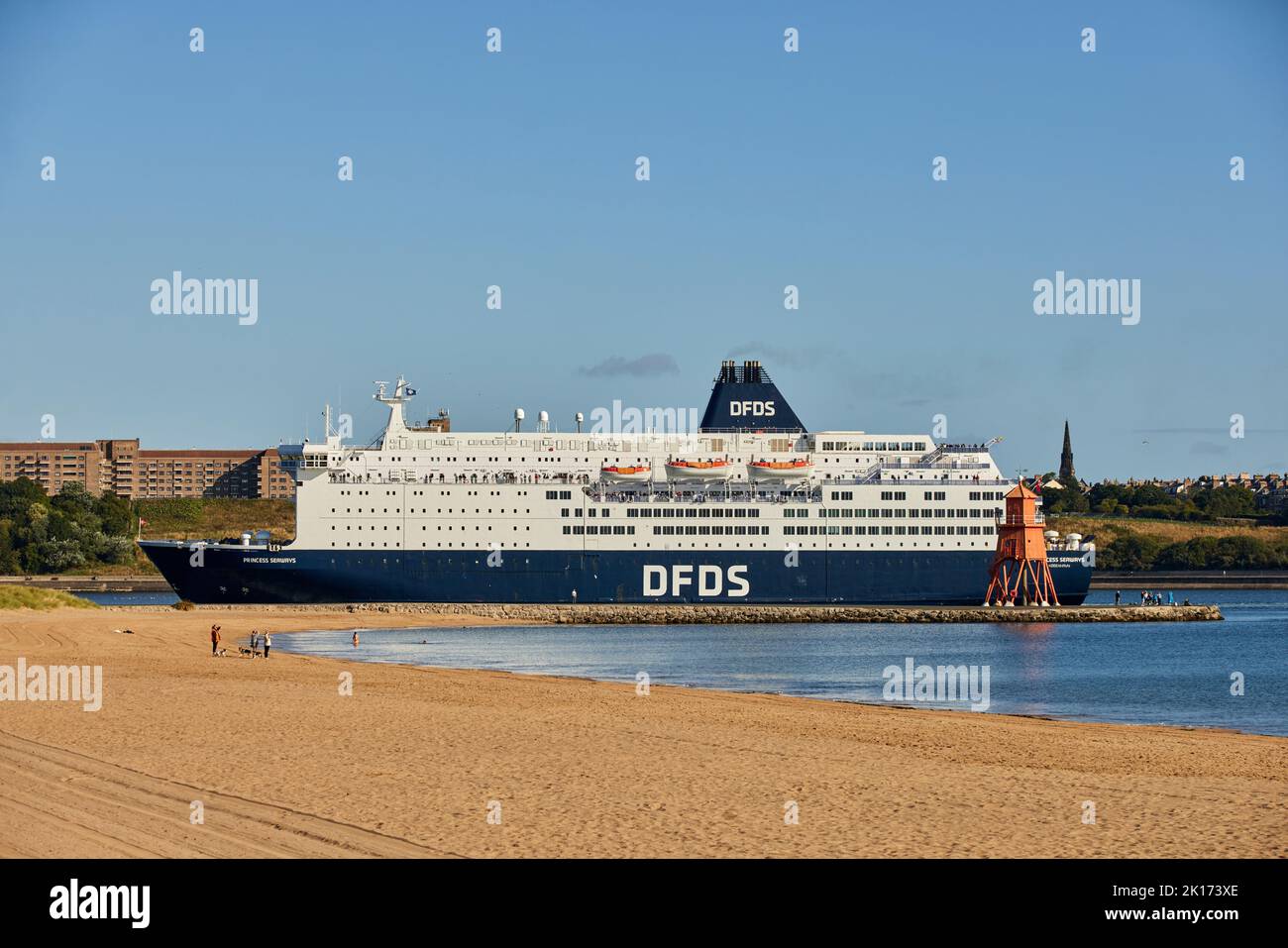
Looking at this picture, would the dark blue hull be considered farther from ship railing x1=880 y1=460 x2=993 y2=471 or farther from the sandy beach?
the sandy beach

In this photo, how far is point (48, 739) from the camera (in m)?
18.1

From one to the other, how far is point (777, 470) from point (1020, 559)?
34.1ft

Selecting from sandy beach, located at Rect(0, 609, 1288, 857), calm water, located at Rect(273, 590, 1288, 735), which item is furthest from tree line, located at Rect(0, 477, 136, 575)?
sandy beach, located at Rect(0, 609, 1288, 857)

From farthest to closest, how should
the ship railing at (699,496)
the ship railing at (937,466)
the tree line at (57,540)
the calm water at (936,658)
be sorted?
the tree line at (57,540), the ship railing at (937,466), the ship railing at (699,496), the calm water at (936,658)

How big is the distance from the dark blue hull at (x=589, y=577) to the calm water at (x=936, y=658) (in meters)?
5.12

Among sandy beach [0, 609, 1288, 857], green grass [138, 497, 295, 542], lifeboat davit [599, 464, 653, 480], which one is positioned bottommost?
sandy beach [0, 609, 1288, 857]

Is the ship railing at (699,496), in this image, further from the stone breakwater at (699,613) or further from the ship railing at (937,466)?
the stone breakwater at (699,613)

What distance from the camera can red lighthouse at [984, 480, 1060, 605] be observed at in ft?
193

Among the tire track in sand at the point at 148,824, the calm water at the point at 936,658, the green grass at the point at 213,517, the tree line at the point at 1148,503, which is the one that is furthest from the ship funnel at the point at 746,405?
the tree line at the point at 1148,503

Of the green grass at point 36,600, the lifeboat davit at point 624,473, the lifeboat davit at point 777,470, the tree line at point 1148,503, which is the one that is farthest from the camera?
the tree line at point 1148,503

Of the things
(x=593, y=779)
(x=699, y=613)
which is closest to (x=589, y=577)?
(x=699, y=613)

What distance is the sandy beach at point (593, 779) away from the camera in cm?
1294

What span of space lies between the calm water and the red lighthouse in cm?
422
